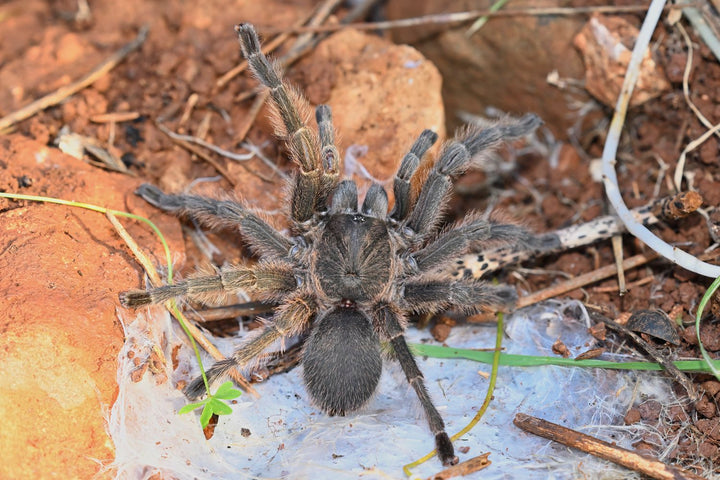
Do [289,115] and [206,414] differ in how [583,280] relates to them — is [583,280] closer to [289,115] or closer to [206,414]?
[289,115]

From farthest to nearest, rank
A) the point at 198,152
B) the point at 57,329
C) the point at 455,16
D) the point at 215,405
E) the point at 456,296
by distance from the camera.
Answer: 1. the point at 455,16
2. the point at 198,152
3. the point at 456,296
4. the point at 215,405
5. the point at 57,329

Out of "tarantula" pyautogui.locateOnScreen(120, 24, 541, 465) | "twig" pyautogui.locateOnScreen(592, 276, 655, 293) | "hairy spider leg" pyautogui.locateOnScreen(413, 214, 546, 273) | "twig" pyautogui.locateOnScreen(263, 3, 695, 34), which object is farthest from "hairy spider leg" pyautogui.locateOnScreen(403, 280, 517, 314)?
"twig" pyautogui.locateOnScreen(263, 3, 695, 34)

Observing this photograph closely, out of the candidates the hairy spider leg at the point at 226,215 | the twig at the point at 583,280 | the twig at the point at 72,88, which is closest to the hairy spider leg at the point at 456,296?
the twig at the point at 583,280

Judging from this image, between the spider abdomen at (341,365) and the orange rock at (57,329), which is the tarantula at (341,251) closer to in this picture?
the spider abdomen at (341,365)

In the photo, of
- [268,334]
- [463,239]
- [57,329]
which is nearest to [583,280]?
[463,239]

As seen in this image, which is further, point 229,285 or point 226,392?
point 229,285

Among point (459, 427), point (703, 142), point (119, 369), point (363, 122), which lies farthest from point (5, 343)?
point (703, 142)
